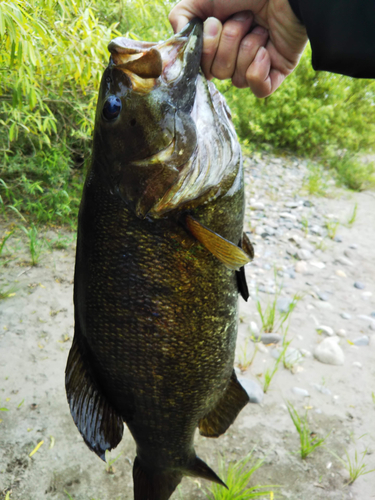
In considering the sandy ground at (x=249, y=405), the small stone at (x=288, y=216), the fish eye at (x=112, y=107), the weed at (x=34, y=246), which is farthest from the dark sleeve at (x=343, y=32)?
the small stone at (x=288, y=216)

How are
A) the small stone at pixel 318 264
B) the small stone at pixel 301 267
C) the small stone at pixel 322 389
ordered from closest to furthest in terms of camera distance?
the small stone at pixel 322 389 → the small stone at pixel 301 267 → the small stone at pixel 318 264

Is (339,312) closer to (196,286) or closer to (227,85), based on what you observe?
(196,286)

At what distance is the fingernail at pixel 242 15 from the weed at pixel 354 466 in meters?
2.16

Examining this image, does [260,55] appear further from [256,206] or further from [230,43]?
[256,206]

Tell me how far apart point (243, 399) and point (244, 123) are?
23.5 ft

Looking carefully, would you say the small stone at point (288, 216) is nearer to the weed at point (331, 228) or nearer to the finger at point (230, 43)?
the weed at point (331, 228)

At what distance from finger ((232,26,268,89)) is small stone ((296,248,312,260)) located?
3.49m

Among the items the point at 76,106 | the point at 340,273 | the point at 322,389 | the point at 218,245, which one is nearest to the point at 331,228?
the point at 340,273

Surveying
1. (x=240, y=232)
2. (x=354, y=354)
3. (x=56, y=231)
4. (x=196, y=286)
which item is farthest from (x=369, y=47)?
(x=56, y=231)

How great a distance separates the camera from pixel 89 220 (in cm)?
123

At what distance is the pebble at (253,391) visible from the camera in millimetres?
2732

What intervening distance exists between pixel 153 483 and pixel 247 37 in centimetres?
170

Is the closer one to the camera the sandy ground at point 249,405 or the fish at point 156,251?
the fish at point 156,251

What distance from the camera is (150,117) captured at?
112 centimetres
